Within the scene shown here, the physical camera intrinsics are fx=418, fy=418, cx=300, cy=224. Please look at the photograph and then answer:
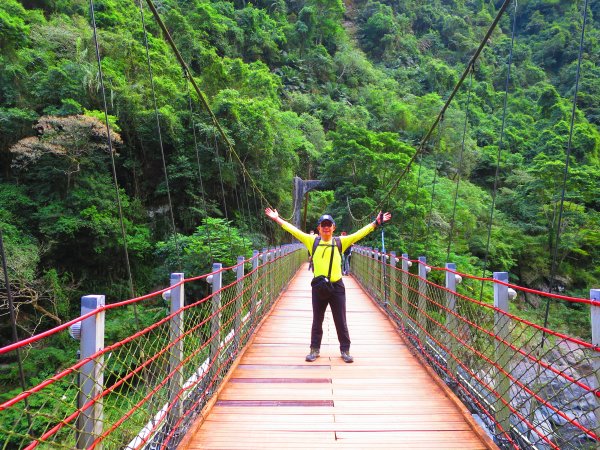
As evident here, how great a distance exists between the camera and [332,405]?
163cm

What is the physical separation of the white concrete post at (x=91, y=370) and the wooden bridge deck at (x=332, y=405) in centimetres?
41

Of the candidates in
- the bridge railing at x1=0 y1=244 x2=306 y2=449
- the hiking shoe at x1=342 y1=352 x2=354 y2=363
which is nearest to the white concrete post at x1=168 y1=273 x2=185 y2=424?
the bridge railing at x1=0 y1=244 x2=306 y2=449

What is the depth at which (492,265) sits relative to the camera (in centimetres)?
1073

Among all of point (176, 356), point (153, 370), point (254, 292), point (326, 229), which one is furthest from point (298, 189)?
point (176, 356)

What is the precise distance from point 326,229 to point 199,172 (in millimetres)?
2082

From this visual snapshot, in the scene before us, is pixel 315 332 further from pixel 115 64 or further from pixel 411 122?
pixel 411 122

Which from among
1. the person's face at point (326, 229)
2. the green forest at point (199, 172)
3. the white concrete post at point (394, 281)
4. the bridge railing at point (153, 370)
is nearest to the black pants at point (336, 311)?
the person's face at point (326, 229)

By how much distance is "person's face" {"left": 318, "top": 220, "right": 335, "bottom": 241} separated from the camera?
2.12m

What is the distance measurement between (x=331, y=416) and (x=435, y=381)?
0.63 meters

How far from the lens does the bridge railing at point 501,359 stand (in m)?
1.02

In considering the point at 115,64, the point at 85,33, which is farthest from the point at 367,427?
the point at 85,33

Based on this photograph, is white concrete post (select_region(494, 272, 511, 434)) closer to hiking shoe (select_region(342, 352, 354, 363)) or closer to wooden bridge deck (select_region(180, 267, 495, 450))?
wooden bridge deck (select_region(180, 267, 495, 450))

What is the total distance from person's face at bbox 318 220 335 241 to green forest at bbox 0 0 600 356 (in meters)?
Result: 2.07

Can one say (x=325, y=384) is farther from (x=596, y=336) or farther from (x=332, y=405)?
(x=596, y=336)
